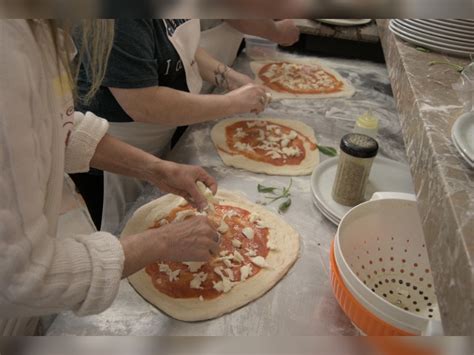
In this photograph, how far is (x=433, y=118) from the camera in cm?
83

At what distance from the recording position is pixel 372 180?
1.57 m

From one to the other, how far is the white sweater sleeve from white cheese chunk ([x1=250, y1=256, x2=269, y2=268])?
21.5 inches

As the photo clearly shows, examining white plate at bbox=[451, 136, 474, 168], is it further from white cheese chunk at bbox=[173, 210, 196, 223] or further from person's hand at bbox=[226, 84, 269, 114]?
person's hand at bbox=[226, 84, 269, 114]

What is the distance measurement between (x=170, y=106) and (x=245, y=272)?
68 centimetres

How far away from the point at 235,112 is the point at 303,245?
711 mm

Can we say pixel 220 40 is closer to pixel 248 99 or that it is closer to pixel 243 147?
pixel 248 99

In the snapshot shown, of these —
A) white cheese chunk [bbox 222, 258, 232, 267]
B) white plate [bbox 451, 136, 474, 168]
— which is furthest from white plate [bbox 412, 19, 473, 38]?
white cheese chunk [bbox 222, 258, 232, 267]

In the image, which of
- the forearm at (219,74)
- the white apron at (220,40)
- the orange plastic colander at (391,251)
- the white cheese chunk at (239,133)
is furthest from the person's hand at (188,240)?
the white apron at (220,40)

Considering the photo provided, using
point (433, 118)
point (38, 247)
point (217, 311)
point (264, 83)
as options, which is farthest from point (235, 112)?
point (38, 247)

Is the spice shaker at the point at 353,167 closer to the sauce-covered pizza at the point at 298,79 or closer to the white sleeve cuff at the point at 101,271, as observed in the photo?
the white sleeve cuff at the point at 101,271

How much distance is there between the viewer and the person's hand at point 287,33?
2.43 metres

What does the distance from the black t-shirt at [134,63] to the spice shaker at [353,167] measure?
674 millimetres

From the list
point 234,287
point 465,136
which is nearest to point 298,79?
point 234,287

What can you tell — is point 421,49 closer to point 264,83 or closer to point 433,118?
point 433,118
